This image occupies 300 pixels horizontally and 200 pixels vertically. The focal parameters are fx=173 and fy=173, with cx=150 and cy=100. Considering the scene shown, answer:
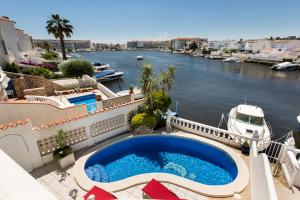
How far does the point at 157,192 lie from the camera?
20.7 ft

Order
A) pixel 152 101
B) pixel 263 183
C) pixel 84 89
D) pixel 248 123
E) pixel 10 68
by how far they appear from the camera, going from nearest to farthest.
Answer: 1. pixel 263 183
2. pixel 152 101
3. pixel 248 123
4. pixel 84 89
5. pixel 10 68

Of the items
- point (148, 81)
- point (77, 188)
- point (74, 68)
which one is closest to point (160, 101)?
point (148, 81)

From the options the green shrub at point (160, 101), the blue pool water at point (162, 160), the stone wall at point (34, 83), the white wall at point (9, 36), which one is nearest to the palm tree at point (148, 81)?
the green shrub at point (160, 101)

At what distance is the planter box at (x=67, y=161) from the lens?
8010 millimetres

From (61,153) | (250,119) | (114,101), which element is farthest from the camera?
(114,101)

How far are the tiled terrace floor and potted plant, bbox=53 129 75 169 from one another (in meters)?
0.33

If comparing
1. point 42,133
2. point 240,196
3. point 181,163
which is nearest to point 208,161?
point 181,163

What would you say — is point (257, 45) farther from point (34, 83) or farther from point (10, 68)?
point (10, 68)

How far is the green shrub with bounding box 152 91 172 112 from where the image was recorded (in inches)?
450

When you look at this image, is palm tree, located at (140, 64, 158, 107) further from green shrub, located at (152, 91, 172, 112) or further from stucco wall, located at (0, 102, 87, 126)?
stucco wall, located at (0, 102, 87, 126)

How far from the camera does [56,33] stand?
30969 millimetres

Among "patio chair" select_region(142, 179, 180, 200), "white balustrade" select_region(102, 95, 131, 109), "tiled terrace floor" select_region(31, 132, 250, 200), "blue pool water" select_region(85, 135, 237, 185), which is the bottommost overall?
"blue pool water" select_region(85, 135, 237, 185)

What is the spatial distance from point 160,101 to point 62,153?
6337 millimetres

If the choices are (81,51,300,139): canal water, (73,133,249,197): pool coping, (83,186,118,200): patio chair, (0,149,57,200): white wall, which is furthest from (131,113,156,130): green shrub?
(0,149,57,200): white wall
